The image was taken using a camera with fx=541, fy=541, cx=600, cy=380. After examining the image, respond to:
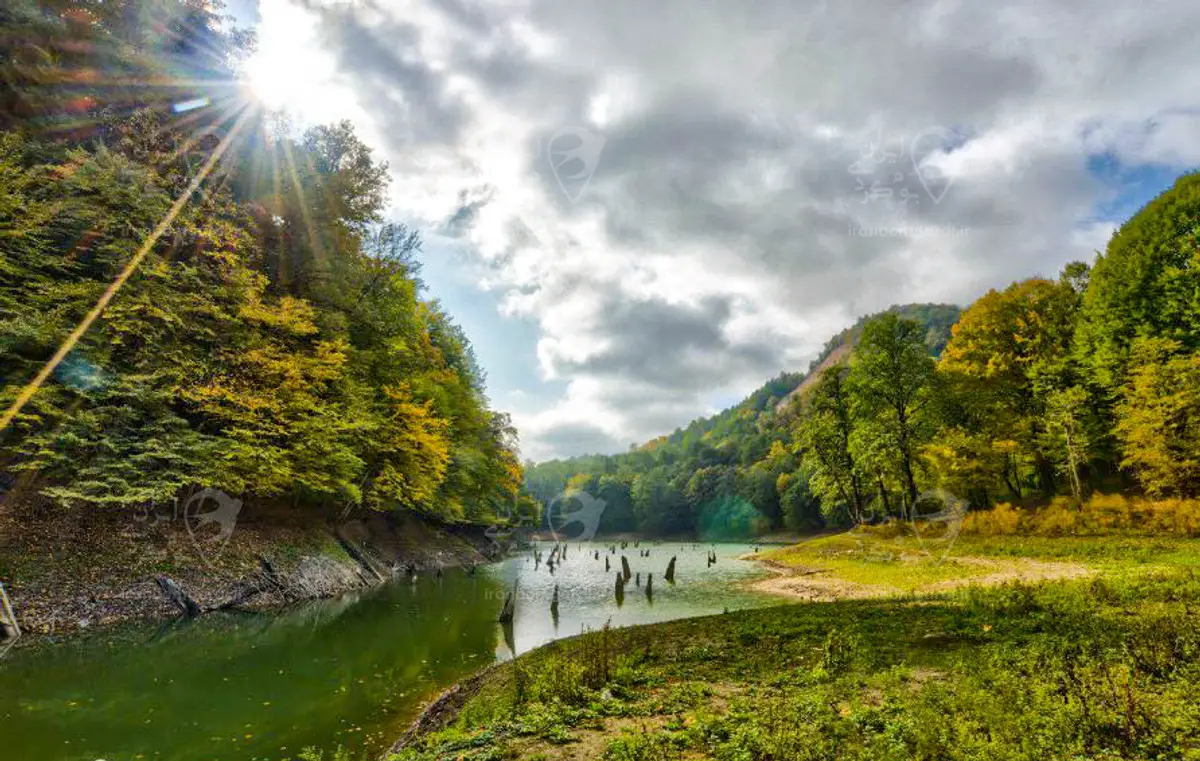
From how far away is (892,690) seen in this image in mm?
6715

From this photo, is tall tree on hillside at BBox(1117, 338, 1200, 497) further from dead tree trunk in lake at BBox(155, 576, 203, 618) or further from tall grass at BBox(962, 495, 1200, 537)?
dead tree trunk in lake at BBox(155, 576, 203, 618)

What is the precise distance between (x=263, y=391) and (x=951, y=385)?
41212 millimetres

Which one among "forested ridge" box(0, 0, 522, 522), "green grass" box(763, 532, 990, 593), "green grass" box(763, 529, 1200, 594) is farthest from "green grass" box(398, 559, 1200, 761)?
"forested ridge" box(0, 0, 522, 522)

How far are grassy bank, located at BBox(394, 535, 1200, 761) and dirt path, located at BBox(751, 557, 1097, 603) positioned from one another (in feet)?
15.2

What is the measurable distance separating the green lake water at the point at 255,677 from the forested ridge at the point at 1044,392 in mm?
19989

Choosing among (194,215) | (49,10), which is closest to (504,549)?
(194,215)

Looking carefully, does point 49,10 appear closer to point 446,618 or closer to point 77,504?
point 77,504

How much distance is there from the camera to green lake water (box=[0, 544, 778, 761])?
861 centimetres

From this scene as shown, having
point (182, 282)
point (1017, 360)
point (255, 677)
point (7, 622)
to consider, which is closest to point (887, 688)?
point (255, 677)

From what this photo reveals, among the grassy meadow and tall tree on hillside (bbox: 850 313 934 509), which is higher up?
tall tree on hillside (bbox: 850 313 934 509)

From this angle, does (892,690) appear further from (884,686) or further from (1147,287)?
(1147,287)

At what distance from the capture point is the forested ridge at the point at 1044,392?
27047 mm

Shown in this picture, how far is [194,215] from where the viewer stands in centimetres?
2230

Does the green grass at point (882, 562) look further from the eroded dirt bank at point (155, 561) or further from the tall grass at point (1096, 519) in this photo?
the eroded dirt bank at point (155, 561)
